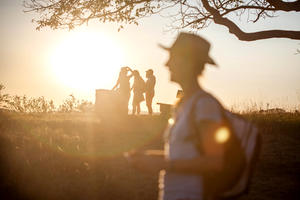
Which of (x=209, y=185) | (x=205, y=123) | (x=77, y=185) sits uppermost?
(x=205, y=123)

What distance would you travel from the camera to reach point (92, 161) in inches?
374

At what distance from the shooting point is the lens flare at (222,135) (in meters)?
2.26

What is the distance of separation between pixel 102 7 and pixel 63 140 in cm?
536

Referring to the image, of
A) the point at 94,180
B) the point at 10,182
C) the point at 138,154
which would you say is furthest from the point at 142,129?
the point at 138,154

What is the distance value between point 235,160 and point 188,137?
1.05 feet

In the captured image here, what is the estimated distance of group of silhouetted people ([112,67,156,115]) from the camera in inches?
704

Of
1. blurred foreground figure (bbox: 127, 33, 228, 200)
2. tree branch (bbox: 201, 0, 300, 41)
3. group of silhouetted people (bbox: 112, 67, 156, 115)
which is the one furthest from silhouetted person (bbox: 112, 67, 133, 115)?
blurred foreground figure (bbox: 127, 33, 228, 200)

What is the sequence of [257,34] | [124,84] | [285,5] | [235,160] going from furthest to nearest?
1. [124,84]
2. [257,34]
3. [285,5]
4. [235,160]

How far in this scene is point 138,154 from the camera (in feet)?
7.97

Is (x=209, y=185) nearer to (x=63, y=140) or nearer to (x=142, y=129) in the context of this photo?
(x=63, y=140)

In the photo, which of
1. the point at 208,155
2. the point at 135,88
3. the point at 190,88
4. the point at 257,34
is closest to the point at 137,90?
the point at 135,88

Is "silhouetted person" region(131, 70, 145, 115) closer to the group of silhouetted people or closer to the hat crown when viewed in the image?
the group of silhouetted people

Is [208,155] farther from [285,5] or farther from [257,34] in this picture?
[285,5]

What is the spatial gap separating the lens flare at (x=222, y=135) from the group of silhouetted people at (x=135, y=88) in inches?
577
